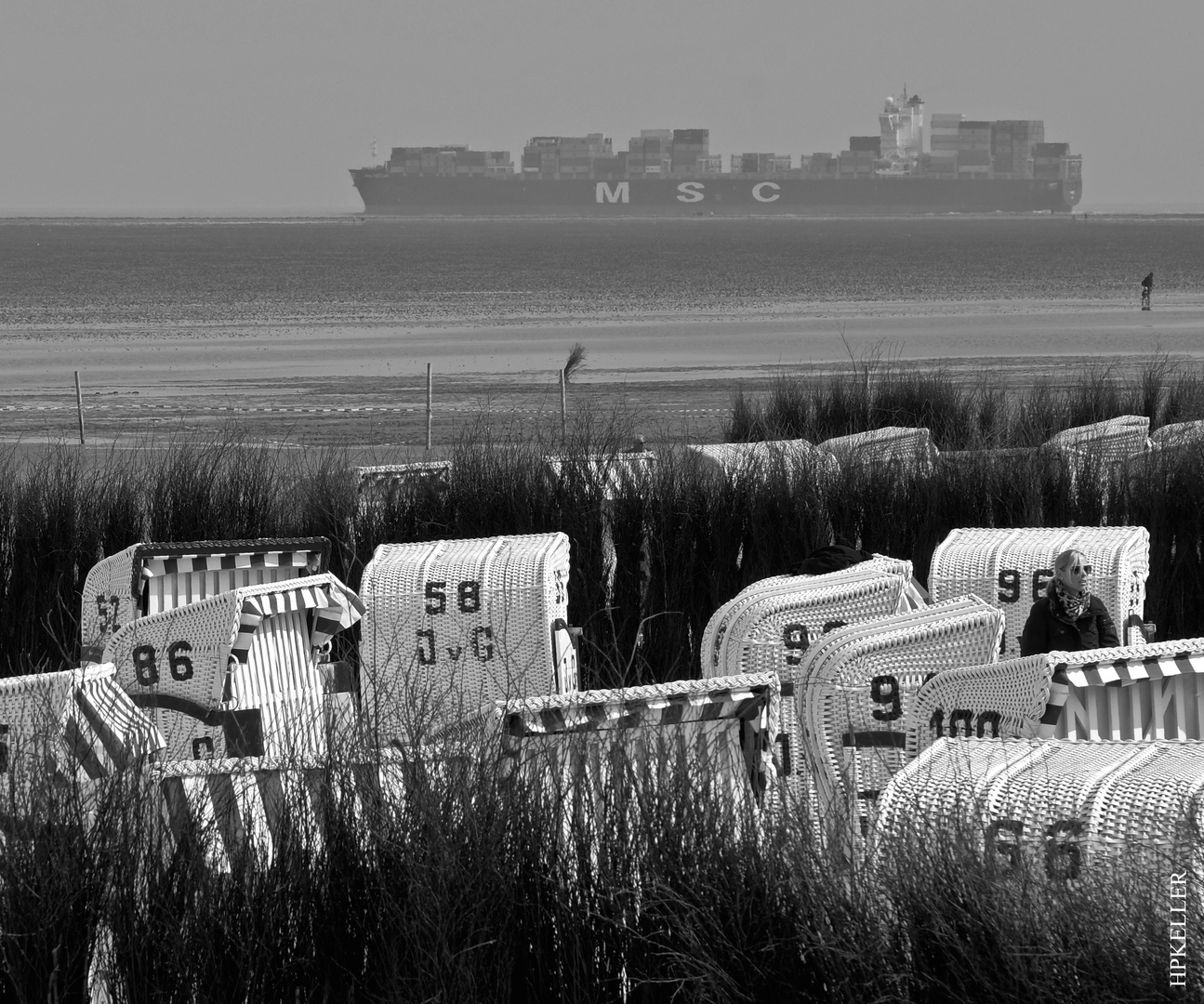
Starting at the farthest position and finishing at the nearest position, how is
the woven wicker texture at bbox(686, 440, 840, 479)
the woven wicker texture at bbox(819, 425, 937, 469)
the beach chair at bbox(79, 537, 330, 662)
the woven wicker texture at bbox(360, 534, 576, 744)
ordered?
1. the woven wicker texture at bbox(819, 425, 937, 469)
2. the woven wicker texture at bbox(686, 440, 840, 479)
3. the beach chair at bbox(79, 537, 330, 662)
4. the woven wicker texture at bbox(360, 534, 576, 744)

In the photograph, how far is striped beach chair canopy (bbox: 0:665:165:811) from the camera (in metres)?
3.86

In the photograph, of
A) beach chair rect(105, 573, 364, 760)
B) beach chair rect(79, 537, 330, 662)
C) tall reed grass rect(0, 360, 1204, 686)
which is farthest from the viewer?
tall reed grass rect(0, 360, 1204, 686)

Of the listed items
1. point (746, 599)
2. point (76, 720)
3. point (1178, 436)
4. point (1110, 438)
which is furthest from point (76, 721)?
point (1110, 438)

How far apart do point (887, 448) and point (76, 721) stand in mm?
6039

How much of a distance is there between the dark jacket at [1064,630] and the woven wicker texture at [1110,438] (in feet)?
12.3

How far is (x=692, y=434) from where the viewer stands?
678 inches

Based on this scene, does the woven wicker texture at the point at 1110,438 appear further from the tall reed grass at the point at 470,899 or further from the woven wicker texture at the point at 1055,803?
the tall reed grass at the point at 470,899

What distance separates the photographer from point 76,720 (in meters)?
4.26

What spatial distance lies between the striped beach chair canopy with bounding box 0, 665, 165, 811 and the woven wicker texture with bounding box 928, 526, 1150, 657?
9.74 ft

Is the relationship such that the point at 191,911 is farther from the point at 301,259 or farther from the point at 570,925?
the point at 301,259

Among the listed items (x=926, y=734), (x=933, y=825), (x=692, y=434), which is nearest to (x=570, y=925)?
(x=933, y=825)

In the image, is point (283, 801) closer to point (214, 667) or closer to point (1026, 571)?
point (214, 667)

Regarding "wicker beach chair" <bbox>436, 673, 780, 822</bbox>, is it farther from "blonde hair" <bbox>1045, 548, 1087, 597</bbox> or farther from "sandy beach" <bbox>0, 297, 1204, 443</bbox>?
"sandy beach" <bbox>0, 297, 1204, 443</bbox>

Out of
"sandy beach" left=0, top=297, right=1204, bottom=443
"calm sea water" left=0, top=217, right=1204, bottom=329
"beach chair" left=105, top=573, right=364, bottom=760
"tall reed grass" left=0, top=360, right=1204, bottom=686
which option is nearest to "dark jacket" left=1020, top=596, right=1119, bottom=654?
"tall reed grass" left=0, top=360, right=1204, bottom=686
